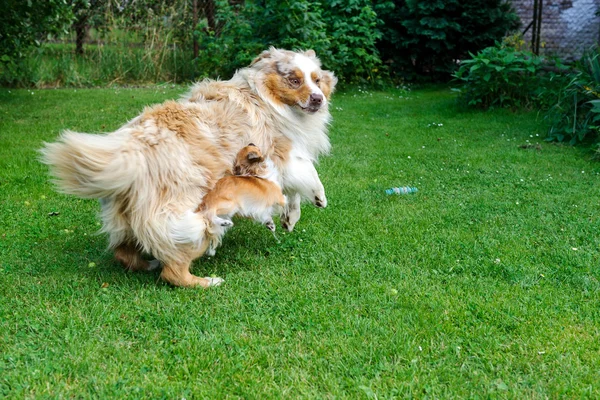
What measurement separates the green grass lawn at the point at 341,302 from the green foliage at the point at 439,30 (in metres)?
8.65

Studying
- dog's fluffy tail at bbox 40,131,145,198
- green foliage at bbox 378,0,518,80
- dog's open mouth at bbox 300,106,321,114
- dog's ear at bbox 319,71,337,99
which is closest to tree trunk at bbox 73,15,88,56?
green foliage at bbox 378,0,518,80

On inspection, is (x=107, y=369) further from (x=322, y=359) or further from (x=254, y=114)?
(x=254, y=114)

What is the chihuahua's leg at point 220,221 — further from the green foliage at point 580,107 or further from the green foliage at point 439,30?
the green foliage at point 439,30

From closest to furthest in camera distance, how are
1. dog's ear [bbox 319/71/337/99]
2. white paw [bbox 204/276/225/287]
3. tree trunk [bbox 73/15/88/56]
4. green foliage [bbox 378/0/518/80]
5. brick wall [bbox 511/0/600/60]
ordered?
white paw [bbox 204/276/225/287] → dog's ear [bbox 319/71/337/99] → tree trunk [bbox 73/15/88/56] → green foliage [bbox 378/0/518/80] → brick wall [bbox 511/0/600/60]

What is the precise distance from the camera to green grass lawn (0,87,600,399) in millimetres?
2697

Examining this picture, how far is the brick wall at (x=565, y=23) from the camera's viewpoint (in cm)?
1661

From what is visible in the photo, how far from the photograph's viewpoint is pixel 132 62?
13570 millimetres

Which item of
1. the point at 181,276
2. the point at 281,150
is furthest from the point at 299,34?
the point at 181,276

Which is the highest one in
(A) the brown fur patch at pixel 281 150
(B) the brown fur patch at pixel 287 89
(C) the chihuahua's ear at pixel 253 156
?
(B) the brown fur patch at pixel 287 89

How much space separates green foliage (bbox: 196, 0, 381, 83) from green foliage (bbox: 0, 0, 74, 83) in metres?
3.56

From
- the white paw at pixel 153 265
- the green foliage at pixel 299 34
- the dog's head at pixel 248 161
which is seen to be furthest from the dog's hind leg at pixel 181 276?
→ the green foliage at pixel 299 34

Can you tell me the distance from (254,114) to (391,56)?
37.8ft

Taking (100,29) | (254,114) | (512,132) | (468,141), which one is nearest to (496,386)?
(254,114)

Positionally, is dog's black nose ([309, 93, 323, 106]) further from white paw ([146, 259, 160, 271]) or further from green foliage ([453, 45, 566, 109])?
green foliage ([453, 45, 566, 109])
